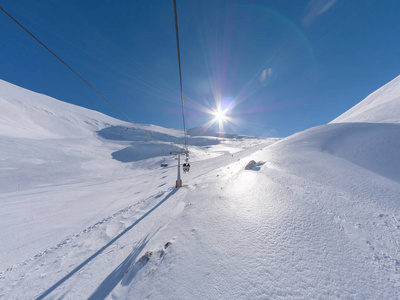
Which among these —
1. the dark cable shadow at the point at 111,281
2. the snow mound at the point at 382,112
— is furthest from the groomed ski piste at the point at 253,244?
the snow mound at the point at 382,112

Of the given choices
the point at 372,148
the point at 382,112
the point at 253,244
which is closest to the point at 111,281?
the point at 253,244

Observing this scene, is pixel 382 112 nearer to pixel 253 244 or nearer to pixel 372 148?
pixel 372 148

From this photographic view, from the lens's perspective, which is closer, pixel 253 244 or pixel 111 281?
pixel 253 244

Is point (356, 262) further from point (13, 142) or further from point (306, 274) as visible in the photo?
point (13, 142)

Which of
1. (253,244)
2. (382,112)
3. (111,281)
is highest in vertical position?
(382,112)

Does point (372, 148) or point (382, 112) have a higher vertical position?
point (382, 112)

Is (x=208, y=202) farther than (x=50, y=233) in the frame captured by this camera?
No

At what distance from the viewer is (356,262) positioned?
7.77 feet

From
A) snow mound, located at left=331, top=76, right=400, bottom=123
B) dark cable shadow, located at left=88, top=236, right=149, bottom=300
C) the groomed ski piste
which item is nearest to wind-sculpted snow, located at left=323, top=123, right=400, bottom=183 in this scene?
the groomed ski piste

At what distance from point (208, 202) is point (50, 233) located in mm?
8202

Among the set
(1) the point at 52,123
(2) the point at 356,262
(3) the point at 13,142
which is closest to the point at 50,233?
(2) the point at 356,262

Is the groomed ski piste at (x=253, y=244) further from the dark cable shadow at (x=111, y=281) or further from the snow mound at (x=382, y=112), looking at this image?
the snow mound at (x=382, y=112)

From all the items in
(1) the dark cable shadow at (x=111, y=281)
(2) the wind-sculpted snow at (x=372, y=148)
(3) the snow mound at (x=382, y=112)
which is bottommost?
(1) the dark cable shadow at (x=111, y=281)

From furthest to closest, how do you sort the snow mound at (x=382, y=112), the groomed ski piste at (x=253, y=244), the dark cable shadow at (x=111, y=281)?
the snow mound at (x=382, y=112), the dark cable shadow at (x=111, y=281), the groomed ski piste at (x=253, y=244)
